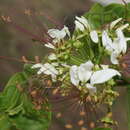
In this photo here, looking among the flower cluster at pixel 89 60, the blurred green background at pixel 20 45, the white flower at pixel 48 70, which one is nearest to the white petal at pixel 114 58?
the flower cluster at pixel 89 60

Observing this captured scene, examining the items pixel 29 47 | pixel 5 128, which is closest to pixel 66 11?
pixel 29 47

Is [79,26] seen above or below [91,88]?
above

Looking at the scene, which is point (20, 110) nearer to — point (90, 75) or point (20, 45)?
point (90, 75)

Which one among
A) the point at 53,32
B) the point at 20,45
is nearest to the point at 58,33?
the point at 53,32

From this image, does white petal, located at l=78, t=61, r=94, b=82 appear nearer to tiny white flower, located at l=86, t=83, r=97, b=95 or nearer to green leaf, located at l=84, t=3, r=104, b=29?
tiny white flower, located at l=86, t=83, r=97, b=95

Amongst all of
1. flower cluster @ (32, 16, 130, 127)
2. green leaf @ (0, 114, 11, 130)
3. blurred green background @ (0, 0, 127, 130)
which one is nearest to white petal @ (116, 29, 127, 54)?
flower cluster @ (32, 16, 130, 127)

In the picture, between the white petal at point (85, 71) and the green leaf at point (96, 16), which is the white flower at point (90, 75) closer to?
the white petal at point (85, 71)

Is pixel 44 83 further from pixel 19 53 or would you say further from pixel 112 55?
pixel 19 53
